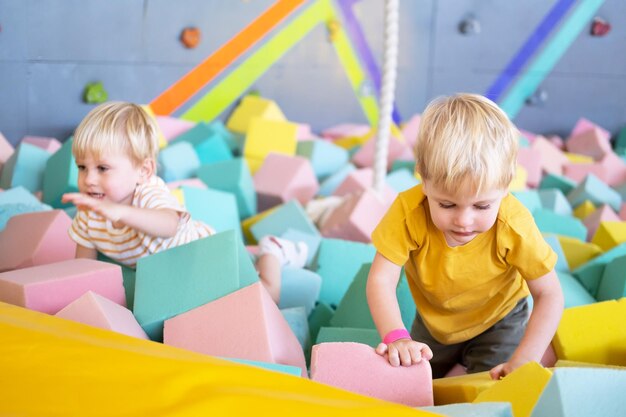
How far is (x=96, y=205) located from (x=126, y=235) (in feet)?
0.88

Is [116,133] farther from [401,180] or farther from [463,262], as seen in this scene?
[401,180]

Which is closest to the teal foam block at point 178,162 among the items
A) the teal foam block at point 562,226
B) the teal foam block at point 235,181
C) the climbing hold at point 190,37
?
the teal foam block at point 235,181

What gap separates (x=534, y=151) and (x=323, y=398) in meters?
2.10

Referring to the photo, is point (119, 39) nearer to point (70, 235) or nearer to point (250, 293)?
point (70, 235)

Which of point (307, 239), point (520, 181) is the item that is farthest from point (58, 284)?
point (520, 181)

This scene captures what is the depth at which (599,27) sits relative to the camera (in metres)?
3.38

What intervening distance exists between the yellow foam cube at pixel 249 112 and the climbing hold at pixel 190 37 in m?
0.30

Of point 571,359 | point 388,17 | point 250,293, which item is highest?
point 388,17

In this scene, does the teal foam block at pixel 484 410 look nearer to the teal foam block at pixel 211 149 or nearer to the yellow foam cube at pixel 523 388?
the yellow foam cube at pixel 523 388

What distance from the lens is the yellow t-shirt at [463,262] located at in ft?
3.51

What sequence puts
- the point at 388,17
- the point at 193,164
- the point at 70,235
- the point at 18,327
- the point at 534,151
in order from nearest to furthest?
1. the point at 18,327
2. the point at 70,235
3. the point at 388,17
4. the point at 193,164
5. the point at 534,151

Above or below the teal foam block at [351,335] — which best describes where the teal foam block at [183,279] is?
above

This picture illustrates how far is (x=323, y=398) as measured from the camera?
0.78 meters

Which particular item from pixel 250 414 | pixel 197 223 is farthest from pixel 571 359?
pixel 197 223
